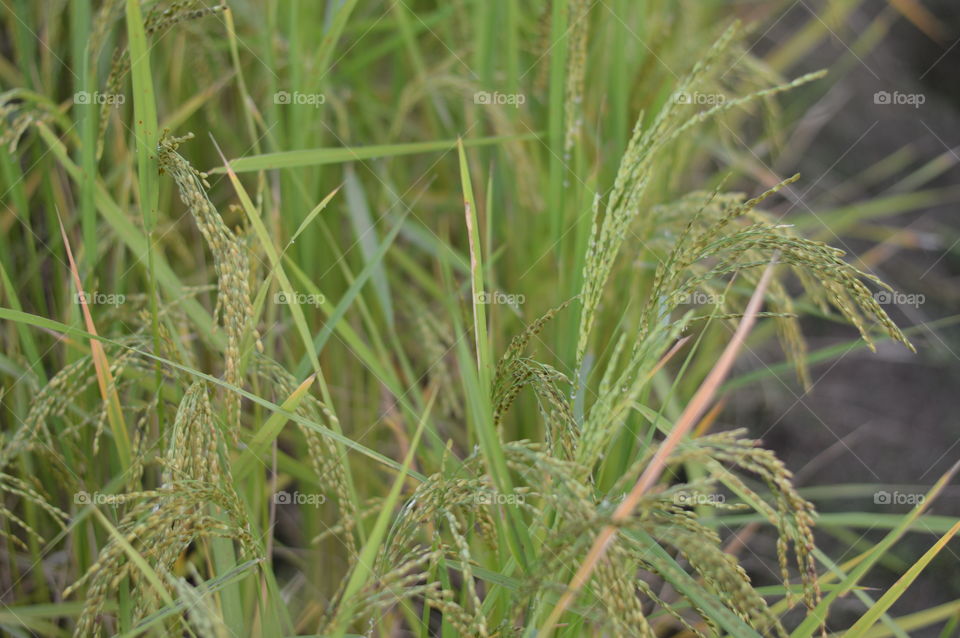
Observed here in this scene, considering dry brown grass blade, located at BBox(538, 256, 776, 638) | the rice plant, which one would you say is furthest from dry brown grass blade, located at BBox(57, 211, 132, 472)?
dry brown grass blade, located at BBox(538, 256, 776, 638)

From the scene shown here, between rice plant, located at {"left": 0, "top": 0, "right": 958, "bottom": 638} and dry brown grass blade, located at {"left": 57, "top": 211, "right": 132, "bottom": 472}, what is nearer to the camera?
rice plant, located at {"left": 0, "top": 0, "right": 958, "bottom": 638}

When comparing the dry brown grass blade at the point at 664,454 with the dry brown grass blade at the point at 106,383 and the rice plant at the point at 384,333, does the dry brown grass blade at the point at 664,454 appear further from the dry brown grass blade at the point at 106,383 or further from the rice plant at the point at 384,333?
the dry brown grass blade at the point at 106,383

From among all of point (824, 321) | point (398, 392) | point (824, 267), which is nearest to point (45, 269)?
point (398, 392)

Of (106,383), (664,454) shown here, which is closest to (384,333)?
(106,383)

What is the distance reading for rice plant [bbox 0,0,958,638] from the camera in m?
0.63

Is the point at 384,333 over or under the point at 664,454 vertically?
under

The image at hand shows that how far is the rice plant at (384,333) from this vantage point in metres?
0.63

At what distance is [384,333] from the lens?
1360 mm

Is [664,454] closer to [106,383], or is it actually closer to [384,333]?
[106,383]

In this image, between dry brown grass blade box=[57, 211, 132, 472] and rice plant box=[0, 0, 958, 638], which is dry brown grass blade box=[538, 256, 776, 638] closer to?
rice plant box=[0, 0, 958, 638]

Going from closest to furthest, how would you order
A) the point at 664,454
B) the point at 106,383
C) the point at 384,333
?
1. the point at 664,454
2. the point at 106,383
3. the point at 384,333

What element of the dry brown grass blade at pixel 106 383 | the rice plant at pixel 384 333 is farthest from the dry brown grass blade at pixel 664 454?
the dry brown grass blade at pixel 106 383

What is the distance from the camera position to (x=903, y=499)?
4.45ft

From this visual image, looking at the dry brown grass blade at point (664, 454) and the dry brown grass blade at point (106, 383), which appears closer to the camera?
the dry brown grass blade at point (664, 454)
